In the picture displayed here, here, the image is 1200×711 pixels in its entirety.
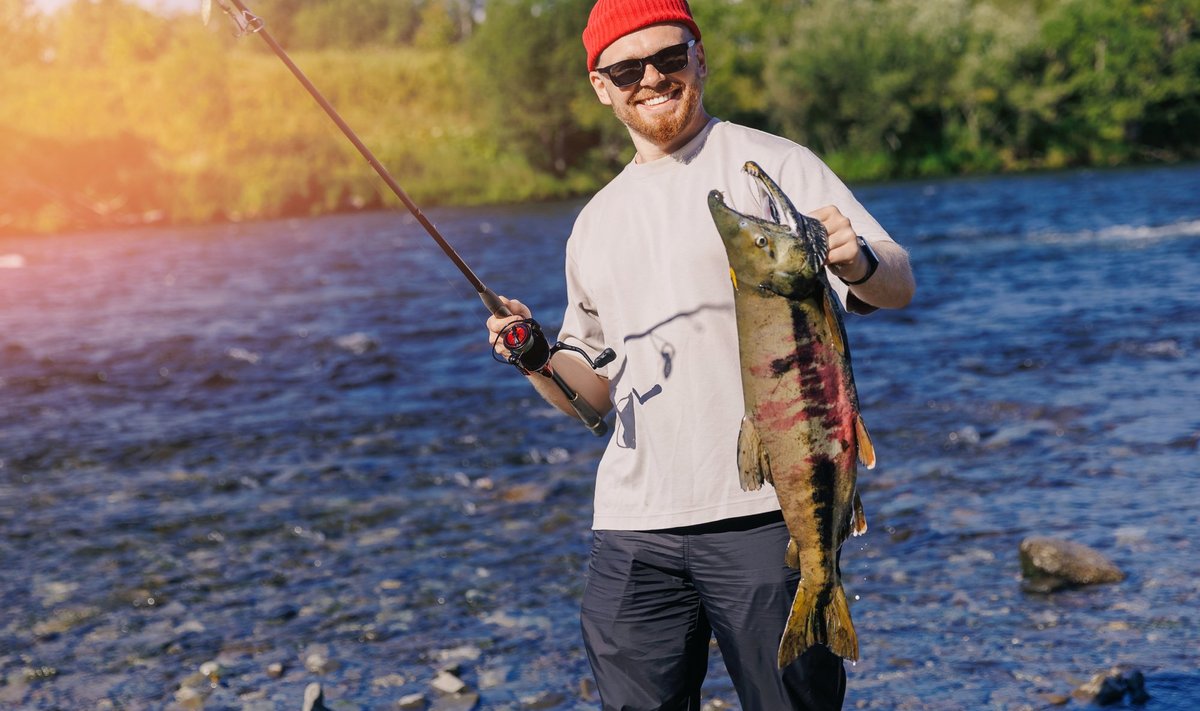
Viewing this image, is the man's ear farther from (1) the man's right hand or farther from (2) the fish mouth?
(2) the fish mouth

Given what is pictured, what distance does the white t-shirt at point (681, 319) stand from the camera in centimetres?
326

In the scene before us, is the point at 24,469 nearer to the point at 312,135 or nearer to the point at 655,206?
the point at 655,206

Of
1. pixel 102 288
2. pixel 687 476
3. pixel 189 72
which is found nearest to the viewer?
pixel 687 476

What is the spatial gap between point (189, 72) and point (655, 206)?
2860 inches

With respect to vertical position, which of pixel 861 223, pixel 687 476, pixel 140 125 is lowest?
pixel 687 476

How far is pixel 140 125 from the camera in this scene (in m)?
70.4

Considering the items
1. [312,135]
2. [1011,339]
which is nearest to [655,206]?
[1011,339]

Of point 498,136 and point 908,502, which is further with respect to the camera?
point 498,136

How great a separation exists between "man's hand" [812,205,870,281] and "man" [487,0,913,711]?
0.26 meters

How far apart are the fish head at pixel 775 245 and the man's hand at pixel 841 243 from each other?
28mm

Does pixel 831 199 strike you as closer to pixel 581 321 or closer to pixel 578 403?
pixel 581 321

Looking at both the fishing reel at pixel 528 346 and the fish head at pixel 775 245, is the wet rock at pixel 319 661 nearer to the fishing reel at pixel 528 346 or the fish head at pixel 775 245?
the fishing reel at pixel 528 346

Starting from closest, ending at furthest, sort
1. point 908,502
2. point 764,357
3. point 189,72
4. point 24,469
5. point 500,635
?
point 764,357 < point 500,635 < point 908,502 < point 24,469 < point 189,72

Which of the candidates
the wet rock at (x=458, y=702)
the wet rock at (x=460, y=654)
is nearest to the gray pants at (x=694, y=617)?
the wet rock at (x=458, y=702)
